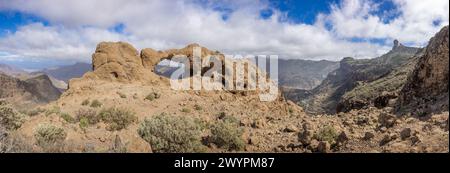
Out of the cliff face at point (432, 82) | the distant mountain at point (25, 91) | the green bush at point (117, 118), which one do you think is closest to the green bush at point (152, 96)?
the green bush at point (117, 118)

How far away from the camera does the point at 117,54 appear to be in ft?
94.3

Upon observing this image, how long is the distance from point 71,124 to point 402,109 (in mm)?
13492

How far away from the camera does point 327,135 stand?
13562 mm

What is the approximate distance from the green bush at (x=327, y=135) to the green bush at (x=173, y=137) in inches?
157

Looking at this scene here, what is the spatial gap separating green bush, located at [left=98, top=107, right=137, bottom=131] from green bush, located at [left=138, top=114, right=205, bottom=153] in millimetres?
3157

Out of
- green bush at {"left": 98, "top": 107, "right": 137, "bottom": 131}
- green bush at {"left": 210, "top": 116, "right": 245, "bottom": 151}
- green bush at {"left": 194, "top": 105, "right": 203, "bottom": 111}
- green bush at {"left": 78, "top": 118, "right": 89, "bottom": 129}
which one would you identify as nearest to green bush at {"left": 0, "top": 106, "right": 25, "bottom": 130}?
green bush at {"left": 78, "top": 118, "right": 89, "bottom": 129}

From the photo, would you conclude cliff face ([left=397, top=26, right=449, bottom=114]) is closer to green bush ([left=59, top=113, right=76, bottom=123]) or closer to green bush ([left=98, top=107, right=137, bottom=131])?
green bush ([left=98, top=107, right=137, bottom=131])

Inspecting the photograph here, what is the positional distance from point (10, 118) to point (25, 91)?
98428 mm

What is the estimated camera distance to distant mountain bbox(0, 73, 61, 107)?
311ft

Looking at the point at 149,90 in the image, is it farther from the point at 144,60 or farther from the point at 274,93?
the point at 274,93

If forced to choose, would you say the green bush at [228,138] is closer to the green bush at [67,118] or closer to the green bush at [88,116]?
the green bush at [88,116]

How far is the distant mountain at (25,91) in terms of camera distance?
94750 millimetres

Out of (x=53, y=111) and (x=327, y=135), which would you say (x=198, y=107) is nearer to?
(x=53, y=111)
